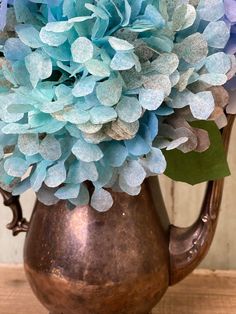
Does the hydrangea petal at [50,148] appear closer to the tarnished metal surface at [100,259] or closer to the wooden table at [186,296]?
the tarnished metal surface at [100,259]

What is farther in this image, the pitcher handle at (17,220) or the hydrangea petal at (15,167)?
the pitcher handle at (17,220)

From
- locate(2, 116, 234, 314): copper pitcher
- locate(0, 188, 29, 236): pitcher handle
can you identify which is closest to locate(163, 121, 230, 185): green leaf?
locate(2, 116, 234, 314): copper pitcher

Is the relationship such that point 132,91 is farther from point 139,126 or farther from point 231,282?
point 231,282

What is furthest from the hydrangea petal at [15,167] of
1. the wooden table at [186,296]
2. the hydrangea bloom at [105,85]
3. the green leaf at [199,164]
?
the wooden table at [186,296]

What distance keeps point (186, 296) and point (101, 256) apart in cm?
19

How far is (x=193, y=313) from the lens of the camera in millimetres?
635

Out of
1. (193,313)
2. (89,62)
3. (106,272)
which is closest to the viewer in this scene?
(89,62)

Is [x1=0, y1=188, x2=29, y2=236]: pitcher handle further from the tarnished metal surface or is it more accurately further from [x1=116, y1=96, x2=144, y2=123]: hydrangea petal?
[x1=116, y1=96, x2=144, y2=123]: hydrangea petal

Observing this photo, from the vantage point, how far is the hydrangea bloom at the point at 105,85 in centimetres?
42

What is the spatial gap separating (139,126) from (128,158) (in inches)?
1.0

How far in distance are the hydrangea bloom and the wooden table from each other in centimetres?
22

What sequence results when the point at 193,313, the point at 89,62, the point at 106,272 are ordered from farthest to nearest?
the point at 193,313
the point at 106,272
the point at 89,62

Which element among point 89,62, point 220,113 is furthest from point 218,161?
point 89,62

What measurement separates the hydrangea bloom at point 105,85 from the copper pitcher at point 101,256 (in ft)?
0.20
